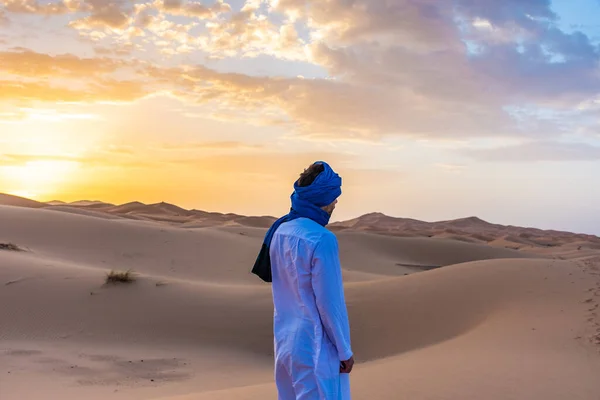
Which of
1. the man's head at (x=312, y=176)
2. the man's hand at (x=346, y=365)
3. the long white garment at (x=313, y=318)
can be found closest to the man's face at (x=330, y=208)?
the man's head at (x=312, y=176)

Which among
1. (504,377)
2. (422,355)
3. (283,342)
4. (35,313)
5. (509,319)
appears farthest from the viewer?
(35,313)

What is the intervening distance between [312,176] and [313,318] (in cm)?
82

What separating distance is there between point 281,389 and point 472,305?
29.6 ft

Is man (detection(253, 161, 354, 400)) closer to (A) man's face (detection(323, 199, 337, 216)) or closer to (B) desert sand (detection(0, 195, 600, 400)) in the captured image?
(A) man's face (detection(323, 199, 337, 216))

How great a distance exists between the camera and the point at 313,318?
3.18 m

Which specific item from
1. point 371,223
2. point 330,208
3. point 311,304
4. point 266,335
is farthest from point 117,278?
point 371,223

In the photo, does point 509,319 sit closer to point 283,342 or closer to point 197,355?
point 197,355

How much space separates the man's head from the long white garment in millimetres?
210

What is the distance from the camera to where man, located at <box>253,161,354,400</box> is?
3129 millimetres

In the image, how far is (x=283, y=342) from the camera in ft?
10.8

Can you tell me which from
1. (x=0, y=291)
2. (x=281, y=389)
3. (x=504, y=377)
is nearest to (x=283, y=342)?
(x=281, y=389)

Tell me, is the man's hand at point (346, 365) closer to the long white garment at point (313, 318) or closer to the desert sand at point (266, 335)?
the long white garment at point (313, 318)

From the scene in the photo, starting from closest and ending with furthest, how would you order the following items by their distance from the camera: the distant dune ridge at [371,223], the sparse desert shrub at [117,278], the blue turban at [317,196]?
1. the blue turban at [317,196]
2. the sparse desert shrub at [117,278]
3. the distant dune ridge at [371,223]

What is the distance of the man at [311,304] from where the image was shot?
3.13 meters
